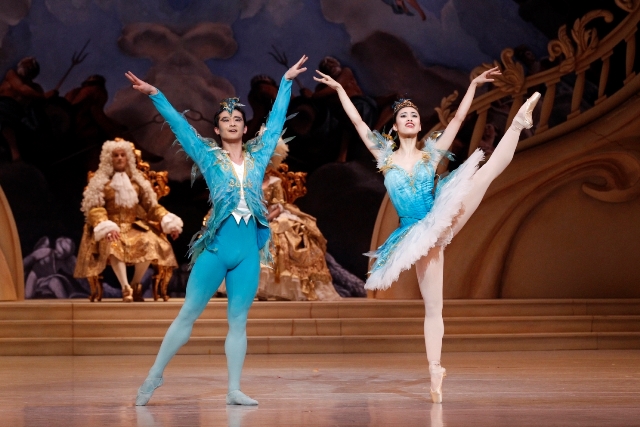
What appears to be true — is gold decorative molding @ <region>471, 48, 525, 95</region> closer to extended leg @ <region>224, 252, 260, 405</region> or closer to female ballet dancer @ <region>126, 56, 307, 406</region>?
female ballet dancer @ <region>126, 56, 307, 406</region>

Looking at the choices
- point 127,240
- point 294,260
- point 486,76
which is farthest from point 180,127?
point 294,260

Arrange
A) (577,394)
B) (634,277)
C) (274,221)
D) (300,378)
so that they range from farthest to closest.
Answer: (634,277) → (274,221) → (300,378) → (577,394)

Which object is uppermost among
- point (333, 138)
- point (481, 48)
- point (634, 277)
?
point (481, 48)

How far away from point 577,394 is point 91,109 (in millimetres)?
7342

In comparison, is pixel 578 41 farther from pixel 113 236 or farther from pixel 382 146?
pixel 382 146

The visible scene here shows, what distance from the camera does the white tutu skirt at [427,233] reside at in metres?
4.57

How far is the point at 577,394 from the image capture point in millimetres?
4461

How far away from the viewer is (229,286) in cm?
450

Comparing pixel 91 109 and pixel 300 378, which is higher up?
pixel 91 109

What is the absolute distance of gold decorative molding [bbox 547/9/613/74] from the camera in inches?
384

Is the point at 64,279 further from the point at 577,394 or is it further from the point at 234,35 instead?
the point at 577,394

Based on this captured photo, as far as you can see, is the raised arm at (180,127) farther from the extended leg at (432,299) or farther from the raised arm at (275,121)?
the extended leg at (432,299)

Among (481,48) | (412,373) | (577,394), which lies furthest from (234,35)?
(577,394)

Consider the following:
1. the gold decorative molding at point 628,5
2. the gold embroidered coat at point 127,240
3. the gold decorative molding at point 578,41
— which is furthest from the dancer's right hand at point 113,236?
the gold decorative molding at point 628,5
